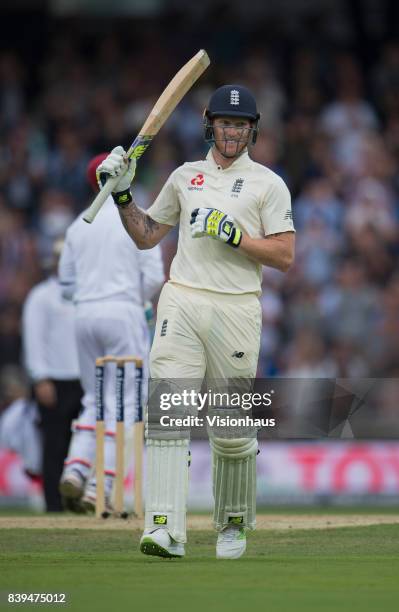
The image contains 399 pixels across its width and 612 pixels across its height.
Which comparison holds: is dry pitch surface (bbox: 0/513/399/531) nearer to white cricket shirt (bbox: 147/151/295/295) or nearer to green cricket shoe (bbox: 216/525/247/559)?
green cricket shoe (bbox: 216/525/247/559)

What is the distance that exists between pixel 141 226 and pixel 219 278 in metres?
0.52

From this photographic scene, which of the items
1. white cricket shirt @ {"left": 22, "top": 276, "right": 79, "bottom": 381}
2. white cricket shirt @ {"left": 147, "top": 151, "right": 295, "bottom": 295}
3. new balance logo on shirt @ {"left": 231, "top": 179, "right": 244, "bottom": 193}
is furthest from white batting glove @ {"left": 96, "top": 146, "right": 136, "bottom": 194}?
white cricket shirt @ {"left": 22, "top": 276, "right": 79, "bottom": 381}

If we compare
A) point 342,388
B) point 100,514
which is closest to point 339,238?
point 342,388

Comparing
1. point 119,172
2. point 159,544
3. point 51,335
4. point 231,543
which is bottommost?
point 231,543

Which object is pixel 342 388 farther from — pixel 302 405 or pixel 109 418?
pixel 109 418

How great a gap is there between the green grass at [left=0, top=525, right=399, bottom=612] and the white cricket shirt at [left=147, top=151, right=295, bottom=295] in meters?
1.35

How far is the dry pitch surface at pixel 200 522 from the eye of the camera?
8406 mm

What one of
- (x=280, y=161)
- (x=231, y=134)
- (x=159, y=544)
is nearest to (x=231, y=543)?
(x=159, y=544)

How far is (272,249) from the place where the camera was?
662 centimetres

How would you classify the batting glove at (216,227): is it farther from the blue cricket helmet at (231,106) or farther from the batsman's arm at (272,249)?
the blue cricket helmet at (231,106)

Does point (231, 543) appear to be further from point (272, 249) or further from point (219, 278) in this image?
point (272, 249)

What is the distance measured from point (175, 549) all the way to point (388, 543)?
4.72 feet

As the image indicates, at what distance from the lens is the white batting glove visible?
6.67 meters

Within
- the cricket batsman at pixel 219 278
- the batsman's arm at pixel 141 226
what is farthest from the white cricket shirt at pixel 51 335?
the cricket batsman at pixel 219 278
